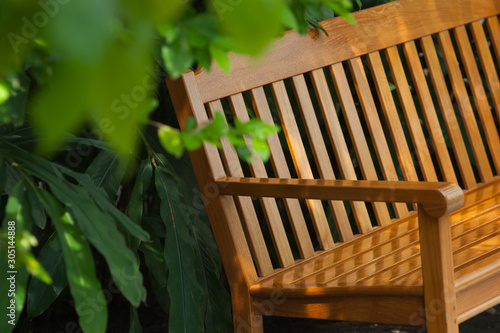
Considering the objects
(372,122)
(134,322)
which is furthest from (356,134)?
(134,322)

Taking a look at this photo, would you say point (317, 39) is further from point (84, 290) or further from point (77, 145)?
point (84, 290)

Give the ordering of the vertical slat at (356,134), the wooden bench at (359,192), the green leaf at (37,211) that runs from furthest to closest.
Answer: the vertical slat at (356,134) < the wooden bench at (359,192) < the green leaf at (37,211)

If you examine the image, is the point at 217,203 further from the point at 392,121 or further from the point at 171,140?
the point at 171,140

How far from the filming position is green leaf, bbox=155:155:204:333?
1.45m

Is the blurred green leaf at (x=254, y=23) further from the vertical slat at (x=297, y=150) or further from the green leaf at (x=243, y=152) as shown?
the vertical slat at (x=297, y=150)

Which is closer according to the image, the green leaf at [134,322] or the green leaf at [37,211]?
the green leaf at [37,211]

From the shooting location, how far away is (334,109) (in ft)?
5.88

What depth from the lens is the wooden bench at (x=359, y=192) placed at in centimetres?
124

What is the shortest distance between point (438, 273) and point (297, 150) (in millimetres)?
615

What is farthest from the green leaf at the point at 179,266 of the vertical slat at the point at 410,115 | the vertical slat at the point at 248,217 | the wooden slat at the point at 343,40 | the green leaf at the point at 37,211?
the vertical slat at the point at 410,115

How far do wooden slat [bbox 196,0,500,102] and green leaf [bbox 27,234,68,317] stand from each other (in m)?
0.48

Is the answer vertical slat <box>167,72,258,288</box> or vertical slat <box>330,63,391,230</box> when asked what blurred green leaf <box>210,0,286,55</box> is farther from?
vertical slat <box>330,63,391,230</box>

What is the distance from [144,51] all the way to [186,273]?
1.21 m

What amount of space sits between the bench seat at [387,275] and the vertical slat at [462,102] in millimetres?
348
